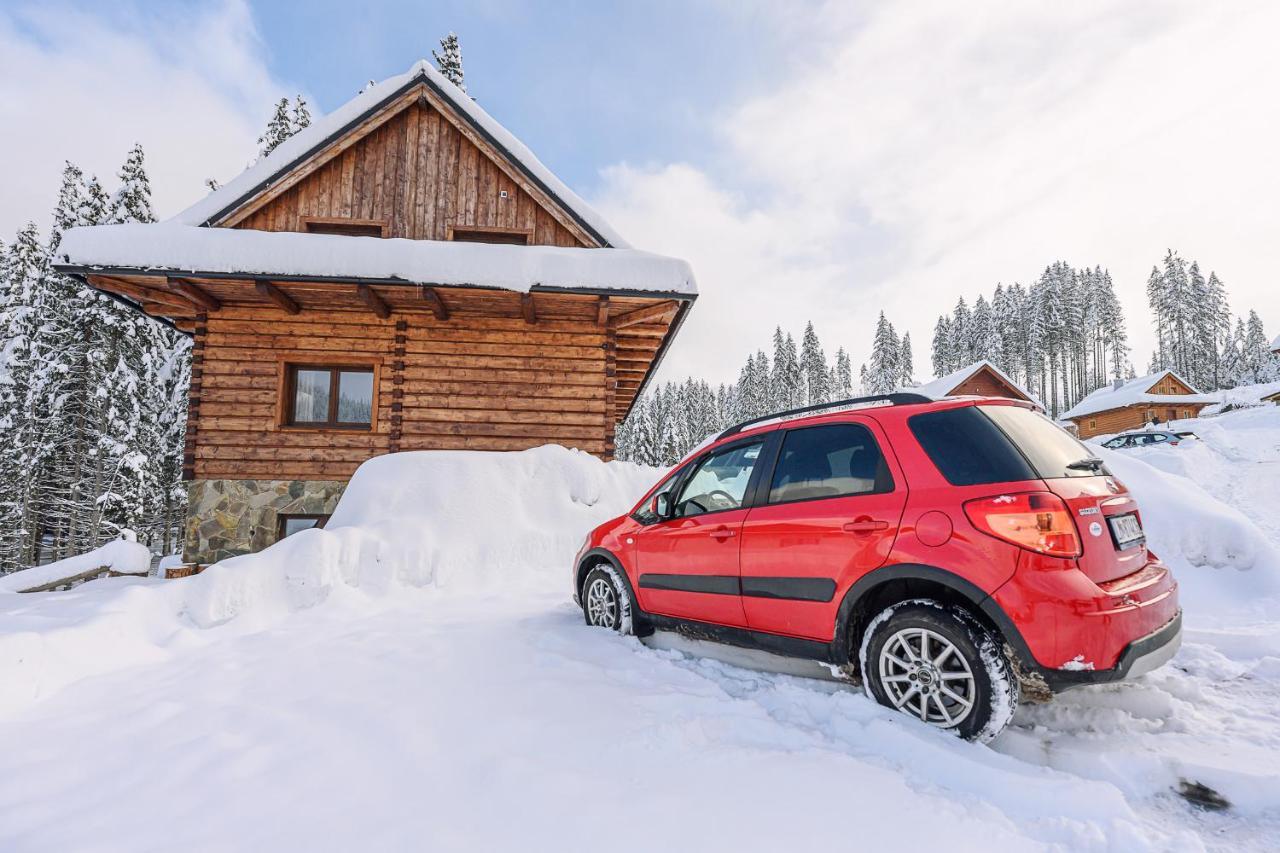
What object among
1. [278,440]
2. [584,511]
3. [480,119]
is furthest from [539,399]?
[480,119]

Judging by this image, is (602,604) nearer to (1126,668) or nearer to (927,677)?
(927,677)

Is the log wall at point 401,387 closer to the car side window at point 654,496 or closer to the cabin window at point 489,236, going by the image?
the cabin window at point 489,236

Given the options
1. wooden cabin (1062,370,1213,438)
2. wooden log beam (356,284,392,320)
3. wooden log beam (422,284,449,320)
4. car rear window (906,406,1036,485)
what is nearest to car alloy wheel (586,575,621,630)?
car rear window (906,406,1036,485)

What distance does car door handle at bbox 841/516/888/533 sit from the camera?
2.92 meters

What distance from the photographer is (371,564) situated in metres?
6.08

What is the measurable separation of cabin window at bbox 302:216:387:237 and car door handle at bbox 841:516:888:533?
1071cm

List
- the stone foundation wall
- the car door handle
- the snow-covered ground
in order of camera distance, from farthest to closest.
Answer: the stone foundation wall, the car door handle, the snow-covered ground

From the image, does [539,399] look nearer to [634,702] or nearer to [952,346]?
[634,702]

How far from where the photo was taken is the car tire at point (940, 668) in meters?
2.50

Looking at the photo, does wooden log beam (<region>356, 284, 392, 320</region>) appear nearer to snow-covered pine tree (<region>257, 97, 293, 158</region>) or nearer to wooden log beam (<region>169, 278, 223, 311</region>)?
wooden log beam (<region>169, 278, 223, 311</region>)

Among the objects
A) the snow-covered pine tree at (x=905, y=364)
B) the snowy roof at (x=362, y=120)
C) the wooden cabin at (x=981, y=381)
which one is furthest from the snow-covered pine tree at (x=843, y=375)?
the snowy roof at (x=362, y=120)

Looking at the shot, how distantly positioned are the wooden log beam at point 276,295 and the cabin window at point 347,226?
6.39 feet

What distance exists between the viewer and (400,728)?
2820 millimetres

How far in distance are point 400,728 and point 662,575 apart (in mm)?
2028
